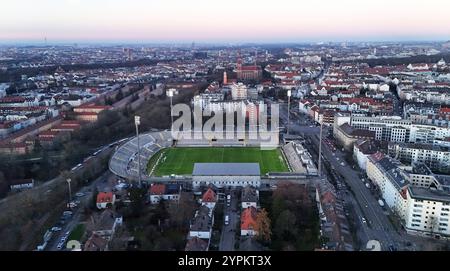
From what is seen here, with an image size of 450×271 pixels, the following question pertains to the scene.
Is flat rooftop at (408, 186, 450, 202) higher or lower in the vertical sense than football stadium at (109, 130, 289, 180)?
higher

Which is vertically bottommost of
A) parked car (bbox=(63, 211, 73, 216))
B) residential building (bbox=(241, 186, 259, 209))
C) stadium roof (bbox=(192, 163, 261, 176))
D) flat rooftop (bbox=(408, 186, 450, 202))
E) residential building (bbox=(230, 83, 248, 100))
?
parked car (bbox=(63, 211, 73, 216))

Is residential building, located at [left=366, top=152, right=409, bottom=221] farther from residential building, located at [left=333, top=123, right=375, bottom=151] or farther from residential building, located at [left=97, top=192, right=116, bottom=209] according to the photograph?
residential building, located at [left=97, top=192, right=116, bottom=209]

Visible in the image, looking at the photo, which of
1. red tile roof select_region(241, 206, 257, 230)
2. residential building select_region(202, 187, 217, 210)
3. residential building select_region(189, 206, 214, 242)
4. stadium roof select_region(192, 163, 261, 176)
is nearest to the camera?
residential building select_region(189, 206, 214, 242)

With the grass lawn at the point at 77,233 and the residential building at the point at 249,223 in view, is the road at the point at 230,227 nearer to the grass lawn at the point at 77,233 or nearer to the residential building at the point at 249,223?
the residential building at the point at 249,223

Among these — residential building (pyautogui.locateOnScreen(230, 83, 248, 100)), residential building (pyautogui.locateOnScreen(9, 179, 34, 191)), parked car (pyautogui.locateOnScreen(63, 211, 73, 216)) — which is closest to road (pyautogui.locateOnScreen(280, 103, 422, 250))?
parked car (pyautogui.locateOnScreen(63, 211, 73, 216))

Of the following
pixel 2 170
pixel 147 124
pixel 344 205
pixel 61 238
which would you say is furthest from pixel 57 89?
pixel 344 205

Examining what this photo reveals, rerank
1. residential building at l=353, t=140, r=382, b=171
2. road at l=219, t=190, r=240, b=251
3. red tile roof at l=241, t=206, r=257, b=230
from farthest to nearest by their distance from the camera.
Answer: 1. residential building at l=353, t=140, r=382, b=171
2. red tile roof at l=241, t=206, r=257, b=230
3. road at l=219, t=190, r=240, b=251
